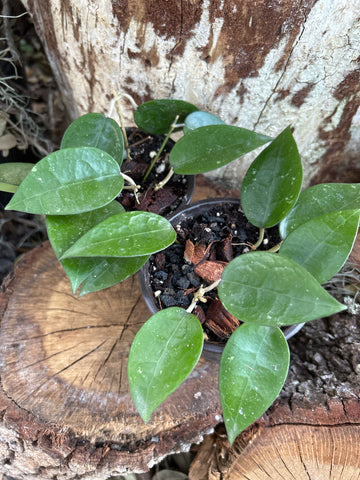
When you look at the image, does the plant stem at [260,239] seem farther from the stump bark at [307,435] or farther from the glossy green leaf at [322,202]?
the stump bark at [307,435]

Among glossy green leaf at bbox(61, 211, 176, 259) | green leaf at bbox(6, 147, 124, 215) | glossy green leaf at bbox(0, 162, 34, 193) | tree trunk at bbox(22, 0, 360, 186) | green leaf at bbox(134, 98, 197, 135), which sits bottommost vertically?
glossy green leaf at bbox(0, 162, 34, 193)

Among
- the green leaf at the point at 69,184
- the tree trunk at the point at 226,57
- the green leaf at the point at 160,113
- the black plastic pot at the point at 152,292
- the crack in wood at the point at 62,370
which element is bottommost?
the crack in wood at the point at 62,370

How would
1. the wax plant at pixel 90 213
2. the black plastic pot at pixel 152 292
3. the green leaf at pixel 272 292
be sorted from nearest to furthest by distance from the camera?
the green leaf at pixel 272 292, the wax plant at pixel 90 213, the black plastic pot at pixel 152 292

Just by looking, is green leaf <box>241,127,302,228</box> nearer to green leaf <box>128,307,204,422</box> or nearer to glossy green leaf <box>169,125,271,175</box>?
glossy green leaf <box>169,125,271,175</box>

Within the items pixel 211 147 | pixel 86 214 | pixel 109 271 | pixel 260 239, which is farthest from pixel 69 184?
pixel 260 239

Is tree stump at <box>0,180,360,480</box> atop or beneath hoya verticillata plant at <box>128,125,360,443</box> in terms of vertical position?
beneath

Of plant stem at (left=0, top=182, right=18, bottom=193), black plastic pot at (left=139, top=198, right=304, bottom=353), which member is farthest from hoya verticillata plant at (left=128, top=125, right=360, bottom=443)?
plant stem at (left=0, top=182, right=18, bottom=193)

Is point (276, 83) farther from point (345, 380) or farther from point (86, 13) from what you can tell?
point (345, 380)

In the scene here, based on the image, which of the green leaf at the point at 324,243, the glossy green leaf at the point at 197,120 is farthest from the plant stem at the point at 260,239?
the glossy green leaf at the point at 197,120
